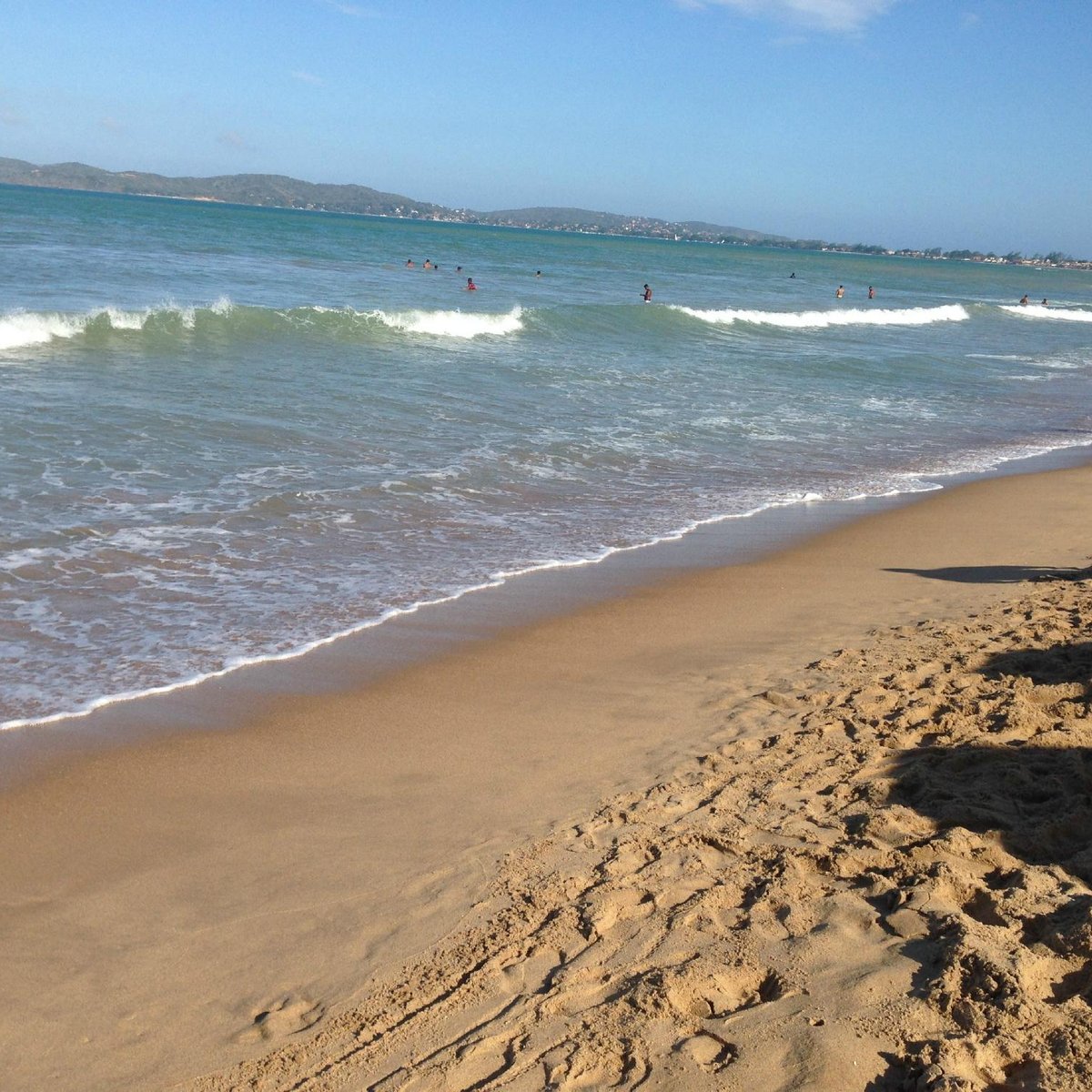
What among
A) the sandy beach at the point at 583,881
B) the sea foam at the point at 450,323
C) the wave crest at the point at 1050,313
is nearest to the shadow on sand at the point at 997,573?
the sandy beach at the point at 583,881

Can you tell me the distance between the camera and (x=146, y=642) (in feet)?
22.5

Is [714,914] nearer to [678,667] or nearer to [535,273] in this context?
[678,667]

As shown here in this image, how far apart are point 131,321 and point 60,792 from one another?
691 inches

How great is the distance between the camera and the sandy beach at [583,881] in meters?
3.23

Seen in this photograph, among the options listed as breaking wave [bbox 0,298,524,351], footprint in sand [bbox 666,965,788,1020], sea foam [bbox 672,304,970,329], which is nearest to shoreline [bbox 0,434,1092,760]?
→ footprint in sand [bbox 666,965,788,1020]

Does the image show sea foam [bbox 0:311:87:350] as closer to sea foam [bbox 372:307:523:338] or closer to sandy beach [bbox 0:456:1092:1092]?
sea foam [bbox 372:307:523:338]

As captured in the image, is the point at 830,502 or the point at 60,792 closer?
the point at 60,792

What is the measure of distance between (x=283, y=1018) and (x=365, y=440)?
10.3 m

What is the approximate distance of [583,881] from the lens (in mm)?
4270

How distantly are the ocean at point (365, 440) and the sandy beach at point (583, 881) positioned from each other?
56.1 inches

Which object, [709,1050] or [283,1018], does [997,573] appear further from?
[283,1018]

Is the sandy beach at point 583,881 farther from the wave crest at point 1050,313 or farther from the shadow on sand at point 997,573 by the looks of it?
the wave crest at point 1050,313

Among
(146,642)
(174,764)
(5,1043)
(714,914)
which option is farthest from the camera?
(146,642)

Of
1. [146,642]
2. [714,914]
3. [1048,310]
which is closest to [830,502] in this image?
[146,642]
